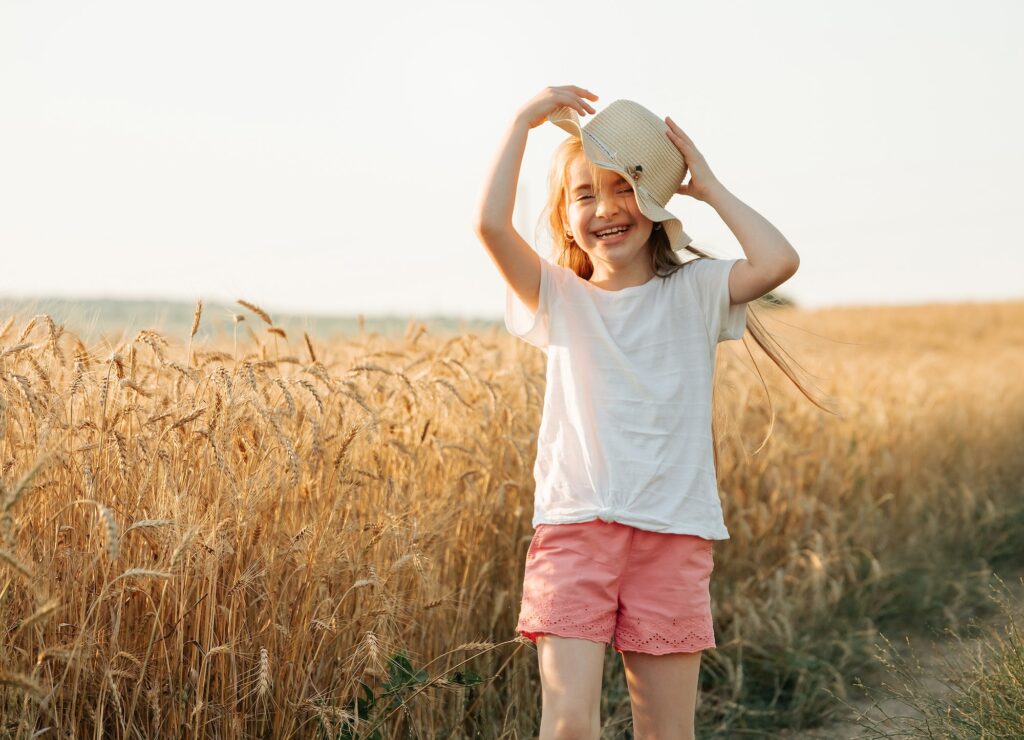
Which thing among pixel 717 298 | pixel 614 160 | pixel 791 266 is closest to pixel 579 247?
pixel 614 160

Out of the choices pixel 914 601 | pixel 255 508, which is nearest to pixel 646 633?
pixel 255 508

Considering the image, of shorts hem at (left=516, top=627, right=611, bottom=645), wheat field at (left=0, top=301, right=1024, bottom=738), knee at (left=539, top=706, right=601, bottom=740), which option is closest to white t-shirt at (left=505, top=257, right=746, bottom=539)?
shorts hem at (left=516, top=627, right=611, bottom=645)

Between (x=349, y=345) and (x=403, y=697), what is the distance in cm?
186

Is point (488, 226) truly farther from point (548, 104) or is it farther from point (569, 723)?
point (569, 723)

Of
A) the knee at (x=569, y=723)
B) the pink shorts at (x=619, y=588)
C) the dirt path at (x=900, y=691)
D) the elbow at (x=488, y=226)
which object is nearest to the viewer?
the knee at (x=569, y=723)

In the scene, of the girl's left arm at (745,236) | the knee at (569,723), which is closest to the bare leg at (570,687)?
the knee at (569,723)

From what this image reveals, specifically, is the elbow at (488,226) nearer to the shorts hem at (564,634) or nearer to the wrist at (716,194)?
the wrist at (716,194)

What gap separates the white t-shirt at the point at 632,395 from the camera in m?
2.46

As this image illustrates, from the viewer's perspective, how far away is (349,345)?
434cm

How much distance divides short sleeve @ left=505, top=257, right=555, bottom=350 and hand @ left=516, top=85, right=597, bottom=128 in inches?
13.3

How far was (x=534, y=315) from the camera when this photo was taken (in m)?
2.63

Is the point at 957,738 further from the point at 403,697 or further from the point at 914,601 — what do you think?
the point at 914,601

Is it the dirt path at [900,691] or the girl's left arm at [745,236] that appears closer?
the girl's left arm at [745,236]

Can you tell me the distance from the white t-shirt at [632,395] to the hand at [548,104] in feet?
1.16
